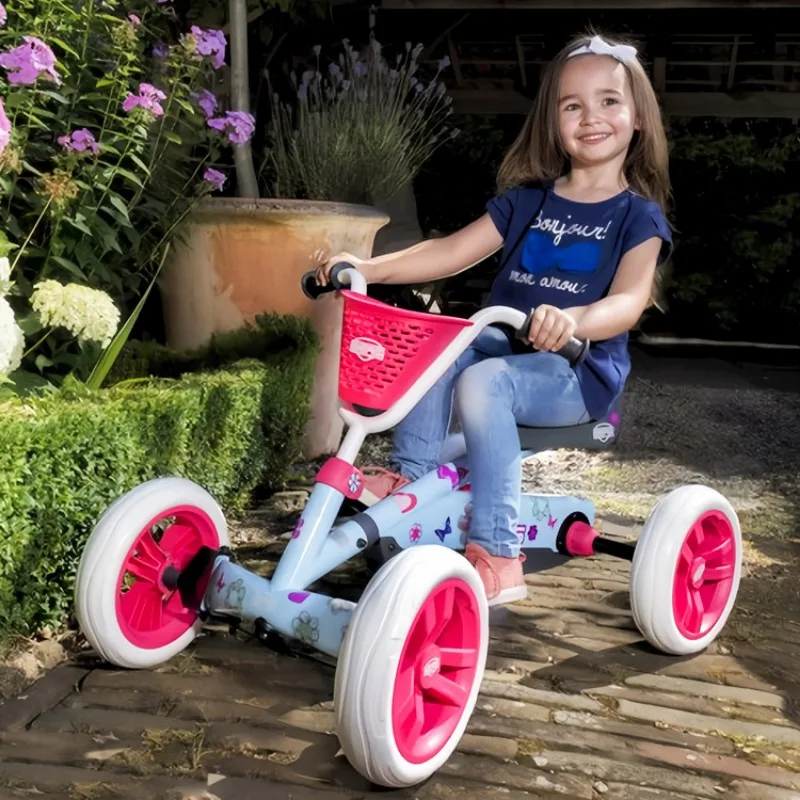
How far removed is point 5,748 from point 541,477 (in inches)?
102

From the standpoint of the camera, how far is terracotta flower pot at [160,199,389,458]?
11.4ft

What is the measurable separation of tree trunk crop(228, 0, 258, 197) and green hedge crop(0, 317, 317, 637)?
704 millimetres

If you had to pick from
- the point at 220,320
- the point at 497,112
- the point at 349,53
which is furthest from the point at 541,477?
the point at 497,112

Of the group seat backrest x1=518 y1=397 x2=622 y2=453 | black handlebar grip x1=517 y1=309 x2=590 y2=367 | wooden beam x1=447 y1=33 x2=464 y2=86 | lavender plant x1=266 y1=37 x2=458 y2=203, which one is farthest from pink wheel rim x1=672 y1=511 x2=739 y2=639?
wooden beam x1=447 y1=33 x2=464 y2=86

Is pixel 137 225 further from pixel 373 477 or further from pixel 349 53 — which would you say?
pixel 349 53

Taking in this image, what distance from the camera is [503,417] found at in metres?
2.06

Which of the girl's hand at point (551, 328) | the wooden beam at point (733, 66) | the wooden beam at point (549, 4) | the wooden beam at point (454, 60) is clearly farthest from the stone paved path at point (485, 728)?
the wooden beam at point (733, 66)

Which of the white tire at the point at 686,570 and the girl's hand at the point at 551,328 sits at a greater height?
the girl's hand at the point at 551,328

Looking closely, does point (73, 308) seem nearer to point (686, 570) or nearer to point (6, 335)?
point (6, 335)

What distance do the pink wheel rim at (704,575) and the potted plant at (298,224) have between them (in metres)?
1.79

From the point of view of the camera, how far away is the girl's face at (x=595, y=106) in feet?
7.57

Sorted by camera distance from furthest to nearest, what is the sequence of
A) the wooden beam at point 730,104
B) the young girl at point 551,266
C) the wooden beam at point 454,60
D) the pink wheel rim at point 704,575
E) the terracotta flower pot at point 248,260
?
1. the wooden beam at point 730,104
2. the wooden beam at point 454,60
3. the terracotta flower pot at point 248,260
4. the pink wheel rim at point 704,575
5. the young girl at point 551,266

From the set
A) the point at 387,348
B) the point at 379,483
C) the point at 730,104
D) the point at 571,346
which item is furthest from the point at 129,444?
the point at 730,104

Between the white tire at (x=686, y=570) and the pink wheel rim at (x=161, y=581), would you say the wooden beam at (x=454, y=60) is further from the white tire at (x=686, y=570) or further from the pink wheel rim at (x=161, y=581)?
the pink wheel rim at (x=161, y=581)
